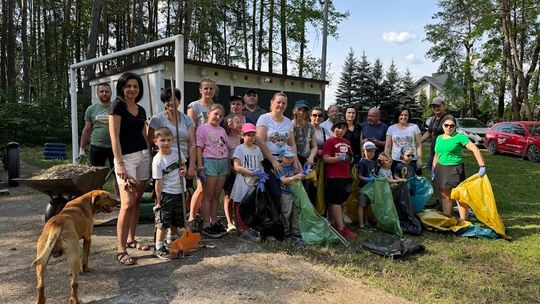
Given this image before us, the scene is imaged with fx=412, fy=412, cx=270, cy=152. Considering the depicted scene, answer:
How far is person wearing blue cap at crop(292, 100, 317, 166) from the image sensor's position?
17.7ft

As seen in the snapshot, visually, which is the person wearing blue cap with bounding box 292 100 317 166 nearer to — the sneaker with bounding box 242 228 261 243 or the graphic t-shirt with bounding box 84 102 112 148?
the sneaker with bounding box 242 228 261 243

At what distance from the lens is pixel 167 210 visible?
4281 mm

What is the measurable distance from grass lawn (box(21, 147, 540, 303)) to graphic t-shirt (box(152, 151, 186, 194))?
1287 mm

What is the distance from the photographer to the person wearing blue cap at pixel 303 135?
5.39m

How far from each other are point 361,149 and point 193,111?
266 centimetres

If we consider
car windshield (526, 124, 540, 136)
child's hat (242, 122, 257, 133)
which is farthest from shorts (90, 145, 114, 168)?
car windshield (526, 124, 540, 136)

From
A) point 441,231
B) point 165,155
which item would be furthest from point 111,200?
point 441,231

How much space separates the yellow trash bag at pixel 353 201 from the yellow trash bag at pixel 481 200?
4.42 feet

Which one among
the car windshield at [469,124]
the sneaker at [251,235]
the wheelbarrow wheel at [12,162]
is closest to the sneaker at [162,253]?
the sneaker at [251,235]

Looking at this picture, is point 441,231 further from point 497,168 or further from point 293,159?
point 497,168

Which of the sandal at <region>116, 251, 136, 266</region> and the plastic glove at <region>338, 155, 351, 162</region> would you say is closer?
the sandal at <region>116, 251, 136, 266</region>

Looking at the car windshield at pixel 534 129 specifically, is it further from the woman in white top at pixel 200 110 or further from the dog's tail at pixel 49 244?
the dog's tail at pixel 49 244

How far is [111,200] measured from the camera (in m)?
4.04

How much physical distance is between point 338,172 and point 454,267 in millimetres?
1723
